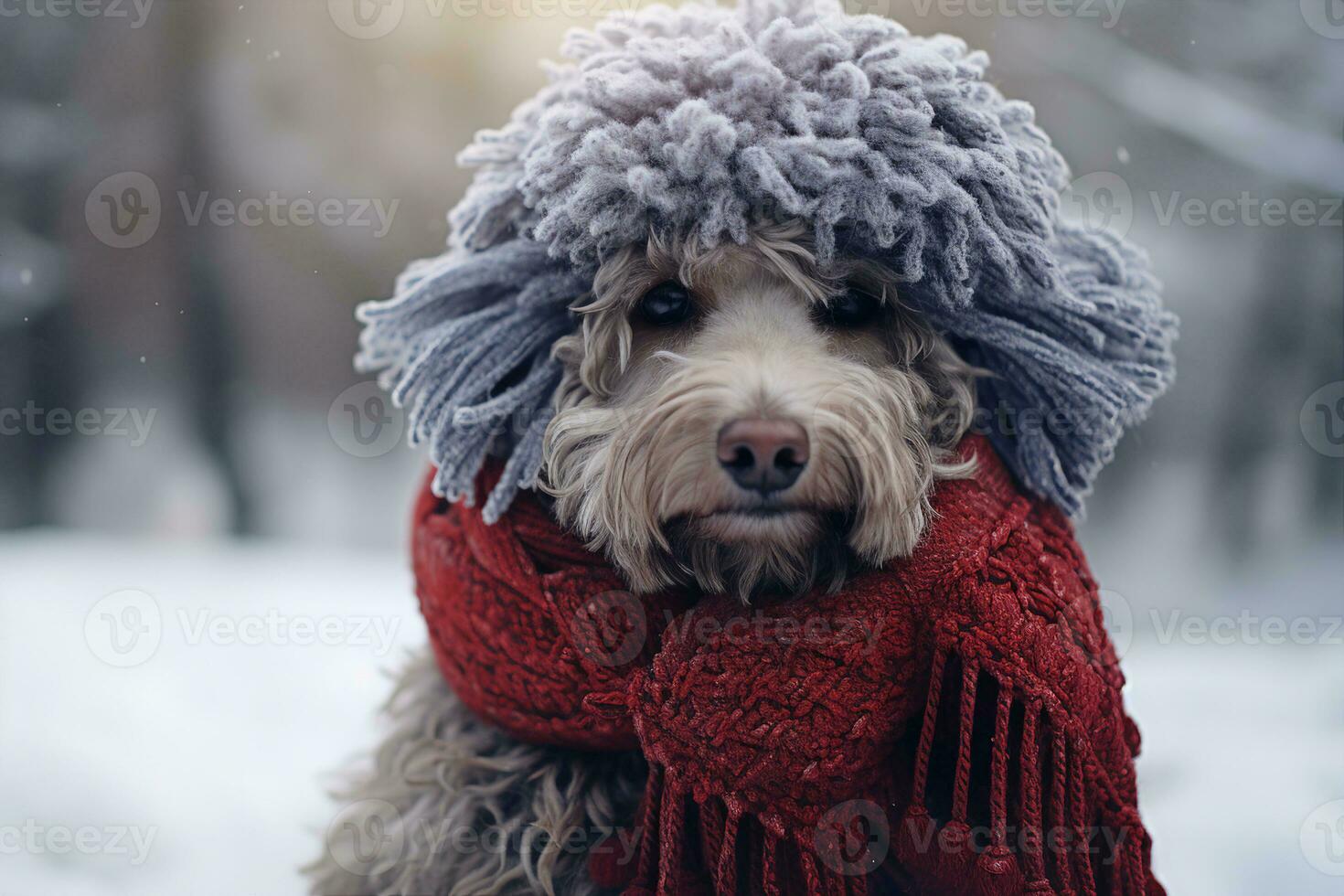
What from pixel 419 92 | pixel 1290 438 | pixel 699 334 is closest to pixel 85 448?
pixel 419 92

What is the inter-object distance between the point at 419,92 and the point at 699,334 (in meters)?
1.49

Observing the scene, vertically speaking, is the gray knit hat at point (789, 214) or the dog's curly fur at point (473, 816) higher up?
the gray knit hat at point (789, 214)

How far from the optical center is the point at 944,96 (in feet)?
2.56

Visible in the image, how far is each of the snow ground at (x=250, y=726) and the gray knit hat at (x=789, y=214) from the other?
45cm

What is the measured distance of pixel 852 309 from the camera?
82cm

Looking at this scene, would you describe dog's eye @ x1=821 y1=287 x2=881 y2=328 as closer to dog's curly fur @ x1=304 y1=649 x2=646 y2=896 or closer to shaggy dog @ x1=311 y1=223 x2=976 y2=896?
shaggy dog @ x1=311 y1=223 x2=976 y2=896

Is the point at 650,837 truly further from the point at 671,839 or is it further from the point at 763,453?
the point at 763,453

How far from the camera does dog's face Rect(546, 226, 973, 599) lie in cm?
71

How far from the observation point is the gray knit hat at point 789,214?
744 millimetres

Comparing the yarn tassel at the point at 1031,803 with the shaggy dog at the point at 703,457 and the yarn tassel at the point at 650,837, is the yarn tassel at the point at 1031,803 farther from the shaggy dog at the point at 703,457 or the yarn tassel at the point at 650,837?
the yarn tassel at the point at 650,837

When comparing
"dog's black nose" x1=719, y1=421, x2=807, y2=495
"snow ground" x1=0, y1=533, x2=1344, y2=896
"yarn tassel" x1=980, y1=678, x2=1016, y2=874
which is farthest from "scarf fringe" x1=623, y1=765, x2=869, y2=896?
"snow ground" x1=0, y1=533, x2=1344, y2=896

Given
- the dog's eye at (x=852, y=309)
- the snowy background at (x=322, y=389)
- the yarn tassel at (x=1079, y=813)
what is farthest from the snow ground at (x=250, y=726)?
the dog's eye at (x=852, y=309)

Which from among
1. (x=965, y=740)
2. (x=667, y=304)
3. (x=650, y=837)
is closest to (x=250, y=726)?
(x=650, y=837)

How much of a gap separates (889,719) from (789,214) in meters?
0.39
